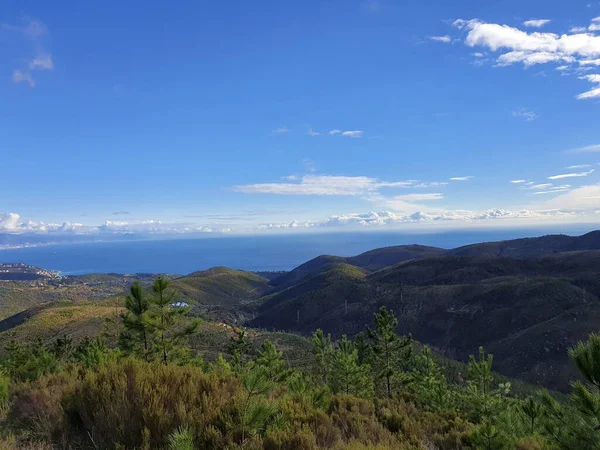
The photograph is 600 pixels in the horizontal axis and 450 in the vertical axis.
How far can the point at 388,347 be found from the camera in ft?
73.2

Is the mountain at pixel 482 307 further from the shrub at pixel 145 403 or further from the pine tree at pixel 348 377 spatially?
the shrub at pixel 145 403

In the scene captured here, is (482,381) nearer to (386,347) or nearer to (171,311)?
(386,347)

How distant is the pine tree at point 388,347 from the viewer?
22.0 meters

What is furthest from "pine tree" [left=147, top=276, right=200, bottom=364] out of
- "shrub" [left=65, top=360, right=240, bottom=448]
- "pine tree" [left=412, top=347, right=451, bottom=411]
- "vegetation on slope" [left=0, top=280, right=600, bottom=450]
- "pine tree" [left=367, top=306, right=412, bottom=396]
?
"pine tree" [left=367, top=306, right=412, bottom=396]

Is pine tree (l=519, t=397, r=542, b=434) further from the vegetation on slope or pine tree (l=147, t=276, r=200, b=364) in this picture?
pine tree (l=147, t=276, r=200, b=364)

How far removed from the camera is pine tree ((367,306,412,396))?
72.2ft

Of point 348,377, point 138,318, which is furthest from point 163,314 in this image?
point 348,377

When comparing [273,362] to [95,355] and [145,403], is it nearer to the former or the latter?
[95,355]

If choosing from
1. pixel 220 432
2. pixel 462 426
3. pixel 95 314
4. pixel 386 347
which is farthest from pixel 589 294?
pixel 95 314

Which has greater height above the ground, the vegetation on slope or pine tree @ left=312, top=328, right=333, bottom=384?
the vegetation on slope

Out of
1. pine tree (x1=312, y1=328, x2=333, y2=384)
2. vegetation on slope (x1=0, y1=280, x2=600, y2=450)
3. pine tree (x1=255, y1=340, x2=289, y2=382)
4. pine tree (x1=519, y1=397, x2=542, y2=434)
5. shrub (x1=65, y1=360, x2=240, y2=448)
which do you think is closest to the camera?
vegetation on slope (x1=0, y1=280, x2=600, y2=450)

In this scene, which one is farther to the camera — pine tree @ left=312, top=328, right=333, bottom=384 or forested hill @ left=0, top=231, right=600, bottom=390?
forested hill @ left=0, top=231, right=600, bottom=390

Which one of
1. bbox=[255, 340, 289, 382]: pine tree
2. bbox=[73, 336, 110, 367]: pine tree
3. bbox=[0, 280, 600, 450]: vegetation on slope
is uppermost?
bbox=[0, 280, 600, 450]: vegetation on slope

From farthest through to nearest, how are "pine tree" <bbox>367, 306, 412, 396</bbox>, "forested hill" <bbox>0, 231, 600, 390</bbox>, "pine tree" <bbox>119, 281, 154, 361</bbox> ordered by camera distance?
"forested hill" <bbox>0, 231, 600, 390</bbox> < "pine tree" <bbox>367, 306, 412, 396</bbox> < "pine tree" <bbox>119, 281, 154, 361</bbox>
